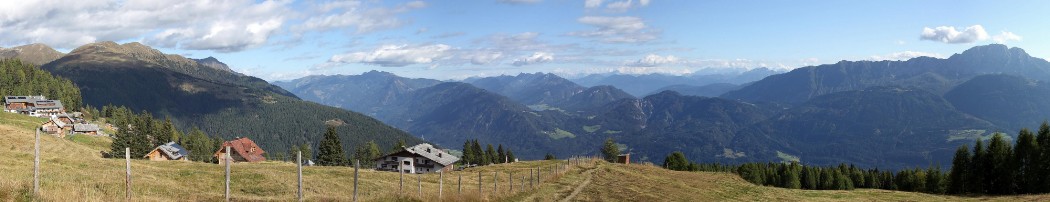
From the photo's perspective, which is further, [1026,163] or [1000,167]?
[1000,167]

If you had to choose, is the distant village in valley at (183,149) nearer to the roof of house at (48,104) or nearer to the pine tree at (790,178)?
the roof of house at (48,104)

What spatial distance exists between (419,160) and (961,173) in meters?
89.9

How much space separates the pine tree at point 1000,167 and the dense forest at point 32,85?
21845 cm

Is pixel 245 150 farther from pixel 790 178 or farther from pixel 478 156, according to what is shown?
pixel 790 178

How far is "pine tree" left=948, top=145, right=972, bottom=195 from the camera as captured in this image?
6406 centimetres

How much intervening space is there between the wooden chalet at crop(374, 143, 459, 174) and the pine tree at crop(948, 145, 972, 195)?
80.7m

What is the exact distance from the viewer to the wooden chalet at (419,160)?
11306 centimetres

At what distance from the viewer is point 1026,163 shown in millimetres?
56812

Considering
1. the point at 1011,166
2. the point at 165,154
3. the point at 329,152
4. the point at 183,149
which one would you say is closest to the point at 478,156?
the point at 329,152

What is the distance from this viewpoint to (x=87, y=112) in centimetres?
18712

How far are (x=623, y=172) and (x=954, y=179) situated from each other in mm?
45842

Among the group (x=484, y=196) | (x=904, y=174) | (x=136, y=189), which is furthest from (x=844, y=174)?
(x=136, y=189)

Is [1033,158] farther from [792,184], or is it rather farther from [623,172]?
[792,184]

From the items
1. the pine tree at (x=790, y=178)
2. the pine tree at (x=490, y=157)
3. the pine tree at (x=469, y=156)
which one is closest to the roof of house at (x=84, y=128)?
the pine tree at (x=469, y=156)
